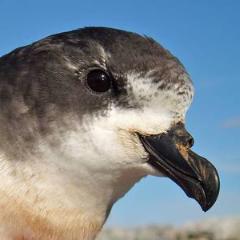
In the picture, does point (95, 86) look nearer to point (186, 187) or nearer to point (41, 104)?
point (41, 104)

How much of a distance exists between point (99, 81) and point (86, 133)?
315mm

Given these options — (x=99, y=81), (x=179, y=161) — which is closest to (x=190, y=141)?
(x=179, y=161)

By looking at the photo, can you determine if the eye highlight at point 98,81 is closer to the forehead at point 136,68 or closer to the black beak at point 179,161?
the forehead at point 136,68

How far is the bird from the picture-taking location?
4410 millimetres

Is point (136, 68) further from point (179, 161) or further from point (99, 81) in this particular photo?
point (179, 161)

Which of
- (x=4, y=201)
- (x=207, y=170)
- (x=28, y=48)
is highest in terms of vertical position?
(x=28, y=48)

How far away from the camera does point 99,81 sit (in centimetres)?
451

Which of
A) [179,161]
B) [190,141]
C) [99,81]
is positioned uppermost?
[99,81]

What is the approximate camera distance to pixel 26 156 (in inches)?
174

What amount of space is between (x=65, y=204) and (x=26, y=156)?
362 millimetres

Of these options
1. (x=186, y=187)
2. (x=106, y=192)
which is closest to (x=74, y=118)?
(x=106, y=192)

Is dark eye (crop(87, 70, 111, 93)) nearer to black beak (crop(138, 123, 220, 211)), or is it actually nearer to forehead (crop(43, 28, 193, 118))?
forehead (crop(43, 28, 193, 118))

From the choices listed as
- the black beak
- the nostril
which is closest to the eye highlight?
the black beak

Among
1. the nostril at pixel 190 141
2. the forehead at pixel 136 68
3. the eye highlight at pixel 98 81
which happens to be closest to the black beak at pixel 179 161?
the nostril at pixel 190 141
